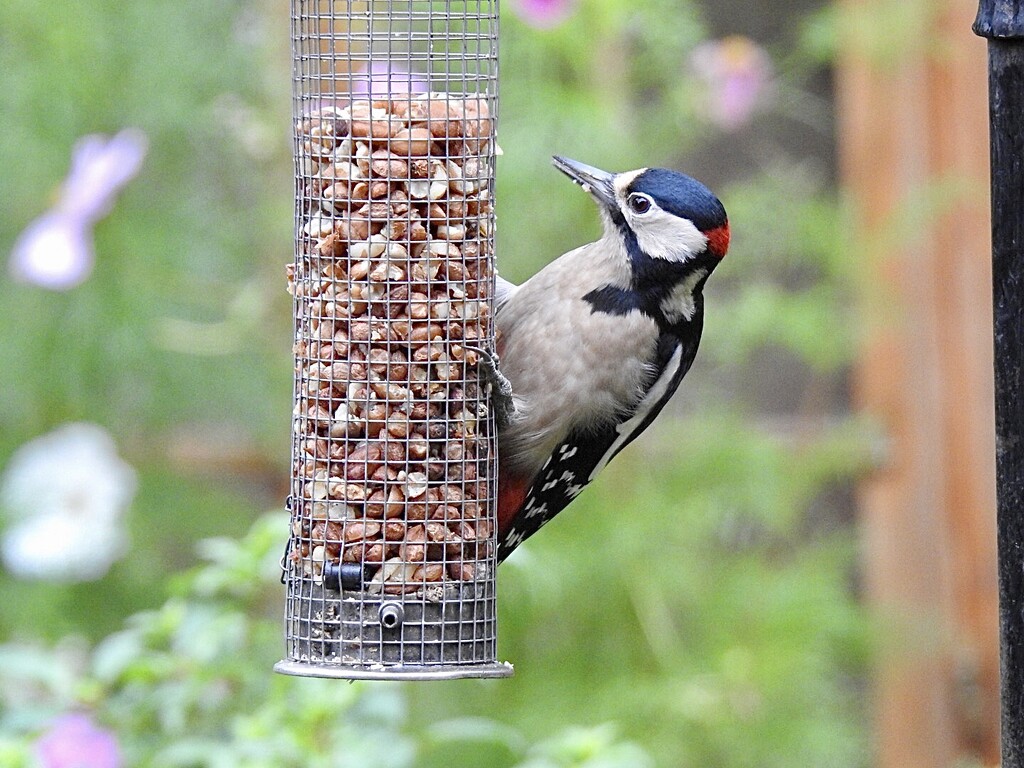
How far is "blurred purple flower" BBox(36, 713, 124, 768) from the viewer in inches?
101

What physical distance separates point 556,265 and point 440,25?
148 centimetres

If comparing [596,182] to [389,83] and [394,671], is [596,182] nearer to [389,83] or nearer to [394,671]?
[389,83]

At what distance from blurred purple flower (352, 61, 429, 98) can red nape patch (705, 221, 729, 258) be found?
594 mm

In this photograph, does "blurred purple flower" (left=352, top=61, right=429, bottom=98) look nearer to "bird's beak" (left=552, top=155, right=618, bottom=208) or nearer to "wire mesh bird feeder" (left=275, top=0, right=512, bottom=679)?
"wire mesh bird feeder" (left=275, top=0, right=512, bottom=679)

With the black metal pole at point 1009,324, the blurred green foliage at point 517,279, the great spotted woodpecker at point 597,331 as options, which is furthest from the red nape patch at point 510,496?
the black metal pole at point 1009,324

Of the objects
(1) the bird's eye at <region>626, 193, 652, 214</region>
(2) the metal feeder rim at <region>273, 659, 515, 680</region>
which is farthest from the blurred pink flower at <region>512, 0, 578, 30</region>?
(2) the metal feeder rim at <region>273, 659, 515, 680</region>

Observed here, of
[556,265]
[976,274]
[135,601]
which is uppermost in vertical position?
[976,274]

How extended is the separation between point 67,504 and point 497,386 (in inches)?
70.5

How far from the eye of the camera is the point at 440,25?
14.3ft

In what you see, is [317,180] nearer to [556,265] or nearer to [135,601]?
[556,265]

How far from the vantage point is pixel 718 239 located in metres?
2.94

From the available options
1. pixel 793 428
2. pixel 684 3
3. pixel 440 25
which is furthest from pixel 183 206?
pixel 793 428

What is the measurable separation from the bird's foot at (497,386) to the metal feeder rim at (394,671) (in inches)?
19.5

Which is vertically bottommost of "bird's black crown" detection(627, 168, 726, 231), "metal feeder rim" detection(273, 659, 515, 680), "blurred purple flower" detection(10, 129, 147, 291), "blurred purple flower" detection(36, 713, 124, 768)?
"blurred purple flower" detection(36, 713, 124, 768)
